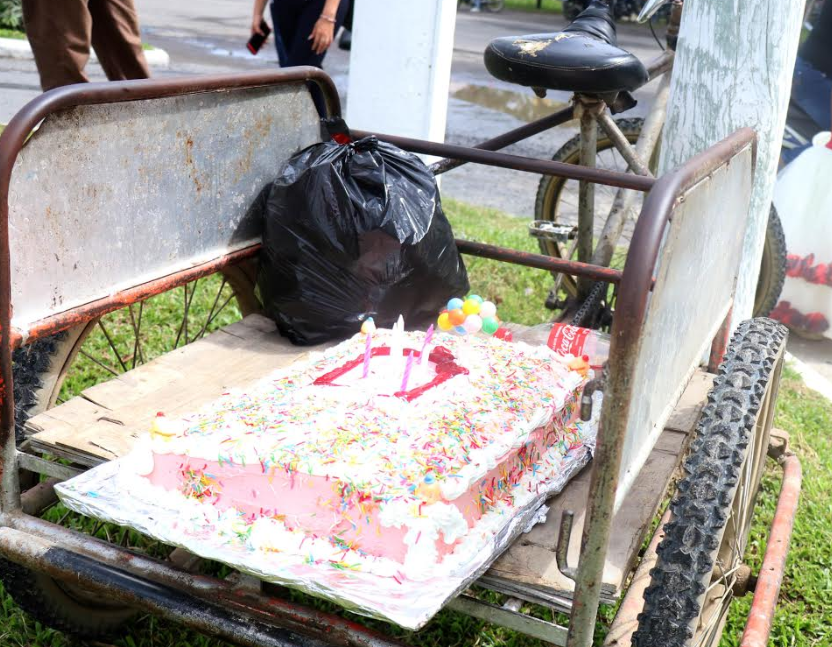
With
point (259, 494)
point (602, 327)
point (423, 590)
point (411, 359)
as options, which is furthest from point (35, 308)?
point (602, 327)

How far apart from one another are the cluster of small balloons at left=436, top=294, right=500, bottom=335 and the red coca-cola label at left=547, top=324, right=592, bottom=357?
Result: 160 mm

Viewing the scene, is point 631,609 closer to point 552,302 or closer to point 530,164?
point 530,164

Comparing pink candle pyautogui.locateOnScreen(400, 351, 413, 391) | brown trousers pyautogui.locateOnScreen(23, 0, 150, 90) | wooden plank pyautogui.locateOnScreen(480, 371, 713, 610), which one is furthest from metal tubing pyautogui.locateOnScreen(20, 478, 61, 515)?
brown trousers pyautogui.locateOnScreen(23, 0, 150, 90)

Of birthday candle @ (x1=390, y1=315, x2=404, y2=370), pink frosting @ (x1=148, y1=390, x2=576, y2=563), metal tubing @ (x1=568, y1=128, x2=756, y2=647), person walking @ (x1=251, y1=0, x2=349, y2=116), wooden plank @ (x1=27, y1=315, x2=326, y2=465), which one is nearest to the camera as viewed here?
metal tubing @ (x1=568, y1=128, x2=756, y2=647)

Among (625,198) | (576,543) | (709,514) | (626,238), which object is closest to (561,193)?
(626,238)

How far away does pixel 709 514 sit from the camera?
164 centimetres

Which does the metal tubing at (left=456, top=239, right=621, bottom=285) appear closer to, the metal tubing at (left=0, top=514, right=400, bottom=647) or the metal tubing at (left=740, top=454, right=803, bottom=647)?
the metal tubing at (left=740, top=454, right=803, bottom=647)

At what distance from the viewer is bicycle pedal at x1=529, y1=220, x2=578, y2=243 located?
3281mm

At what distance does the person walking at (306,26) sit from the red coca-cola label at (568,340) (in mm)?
2344

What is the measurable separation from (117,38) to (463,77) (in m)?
7.30

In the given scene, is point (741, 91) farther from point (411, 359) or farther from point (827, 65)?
point (827, 65)

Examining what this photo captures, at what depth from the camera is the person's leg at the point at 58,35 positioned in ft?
11.8

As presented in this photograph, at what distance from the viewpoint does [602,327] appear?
129 inches

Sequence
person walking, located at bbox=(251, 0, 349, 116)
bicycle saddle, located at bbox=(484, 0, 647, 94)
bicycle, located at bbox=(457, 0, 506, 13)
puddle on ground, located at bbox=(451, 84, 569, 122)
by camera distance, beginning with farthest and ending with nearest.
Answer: bicycle, located at bbox=(457, 0, 506, 13), puddle on ground, located at bbox=(451, 84, 569, 122), person walking, located at bbox=(251, 0, 349, 116), bicycle saddle, located at bbox=(484, 0, 647, 94)
